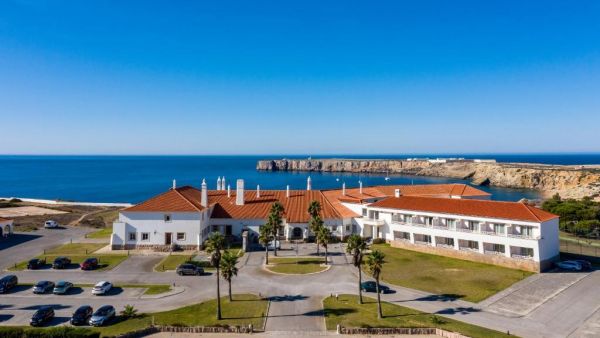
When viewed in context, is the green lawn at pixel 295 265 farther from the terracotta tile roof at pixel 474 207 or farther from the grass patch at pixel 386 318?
the terracotta tile roof at pixel 474 207

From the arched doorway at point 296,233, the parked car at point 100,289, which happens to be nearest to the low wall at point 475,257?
the arched doorway at point 296,233

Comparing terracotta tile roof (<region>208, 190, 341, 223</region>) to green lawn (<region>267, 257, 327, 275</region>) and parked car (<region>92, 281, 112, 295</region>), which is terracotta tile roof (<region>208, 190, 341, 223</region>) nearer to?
green lawn (<region>267, 257, 327, 275</region>)

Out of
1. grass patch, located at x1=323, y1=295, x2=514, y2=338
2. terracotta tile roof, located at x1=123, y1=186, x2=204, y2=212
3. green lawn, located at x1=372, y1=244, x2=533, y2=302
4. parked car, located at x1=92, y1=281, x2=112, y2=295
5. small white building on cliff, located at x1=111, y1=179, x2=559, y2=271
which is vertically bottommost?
green lawn, located at x1=372, y1=244, x2=533, y2=302

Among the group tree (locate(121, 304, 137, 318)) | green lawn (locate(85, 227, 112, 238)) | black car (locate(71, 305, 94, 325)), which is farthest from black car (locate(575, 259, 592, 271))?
green lawn (locate(85, 227, 112, 238))

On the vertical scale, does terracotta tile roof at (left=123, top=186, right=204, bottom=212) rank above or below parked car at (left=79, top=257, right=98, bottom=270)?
above

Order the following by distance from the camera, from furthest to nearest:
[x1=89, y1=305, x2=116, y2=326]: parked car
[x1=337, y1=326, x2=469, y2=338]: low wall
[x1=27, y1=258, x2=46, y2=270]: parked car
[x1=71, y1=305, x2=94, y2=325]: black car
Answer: [x1=27, y1=258, x2=46, y2=270]: parked car
[x1=71, y1=305, x2=94, y2=325]: black car
[x1=89, y1=305, x2=116, y2=326]: parked car
[x1=337, y1=326, x2=469, y2=338]: low wall

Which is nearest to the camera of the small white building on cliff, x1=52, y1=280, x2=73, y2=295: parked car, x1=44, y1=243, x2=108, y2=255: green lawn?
x1=52, y1=280, x2=73, y2=295: parked car

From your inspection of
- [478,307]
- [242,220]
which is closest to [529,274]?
[478,307]

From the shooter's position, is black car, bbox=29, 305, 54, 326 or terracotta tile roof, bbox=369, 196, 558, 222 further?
terracotta tile roof, bbox=369, 196, 558, 222
